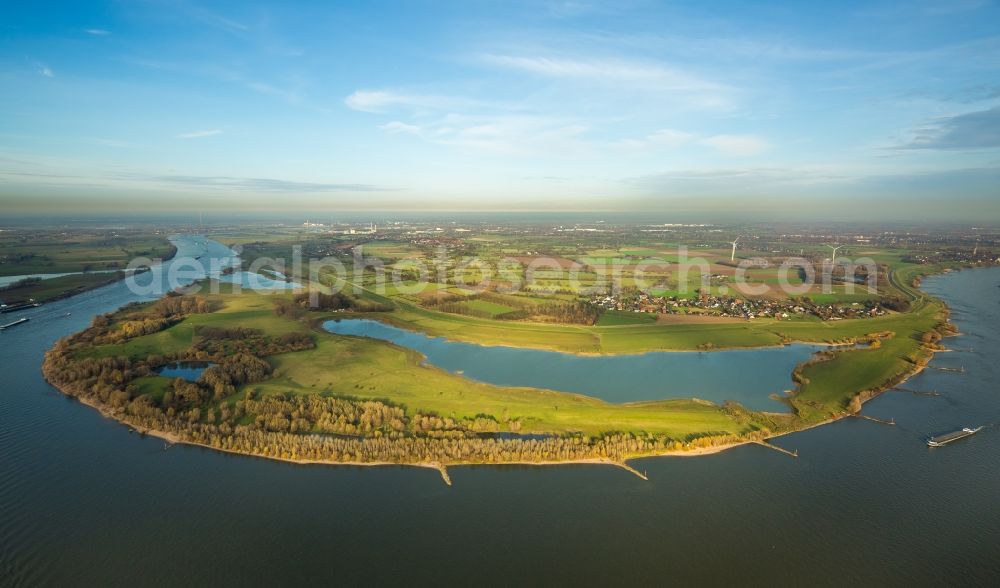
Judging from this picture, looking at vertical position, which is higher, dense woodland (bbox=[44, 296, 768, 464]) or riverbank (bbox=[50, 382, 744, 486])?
dense woodland (bbox=[44, 296, 768, 464])

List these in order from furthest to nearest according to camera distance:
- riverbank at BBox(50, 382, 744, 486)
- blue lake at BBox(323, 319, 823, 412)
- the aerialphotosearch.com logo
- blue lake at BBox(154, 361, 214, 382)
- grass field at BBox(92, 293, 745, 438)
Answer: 1. the aerialphotosearch.com logo
2. blue lake at BBox(154, 361, 214, 382)
3. blue lake at BBox(323, 319, 823, 412)
4. grass field at BBox(92, 293, 745, 438)
5. riverbank at BBox(50, 382, 744, 486)

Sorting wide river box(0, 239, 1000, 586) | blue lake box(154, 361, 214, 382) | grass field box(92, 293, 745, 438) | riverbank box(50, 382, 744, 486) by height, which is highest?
grass field box(92, 293, 745, 438)

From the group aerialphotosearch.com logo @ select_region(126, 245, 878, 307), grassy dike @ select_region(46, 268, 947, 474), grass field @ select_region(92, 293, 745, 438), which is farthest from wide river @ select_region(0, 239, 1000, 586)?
aerialphotosearch.com logo @ select_region(126, 245, 878, 307)

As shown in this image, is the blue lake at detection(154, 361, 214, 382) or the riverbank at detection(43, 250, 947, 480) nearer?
the riverbank at detection(43, 250, 947, 480)

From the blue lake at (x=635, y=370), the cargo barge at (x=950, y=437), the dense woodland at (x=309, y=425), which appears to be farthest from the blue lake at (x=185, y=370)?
the cargo barge at (x=950, y=437)

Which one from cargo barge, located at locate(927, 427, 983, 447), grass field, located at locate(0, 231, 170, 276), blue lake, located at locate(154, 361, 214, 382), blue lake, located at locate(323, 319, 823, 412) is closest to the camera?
cargo barge, located at locate(927, 427, 983, 447)

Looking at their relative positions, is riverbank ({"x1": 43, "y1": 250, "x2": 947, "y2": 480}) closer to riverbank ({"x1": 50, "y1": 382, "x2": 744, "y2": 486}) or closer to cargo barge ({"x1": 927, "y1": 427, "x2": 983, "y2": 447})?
riverbank ({"x1": 50, "y1": 382, "x2": 744, "y2": 486})

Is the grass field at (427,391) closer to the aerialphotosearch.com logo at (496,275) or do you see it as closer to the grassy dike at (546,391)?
the grassy dike at (546,391)
